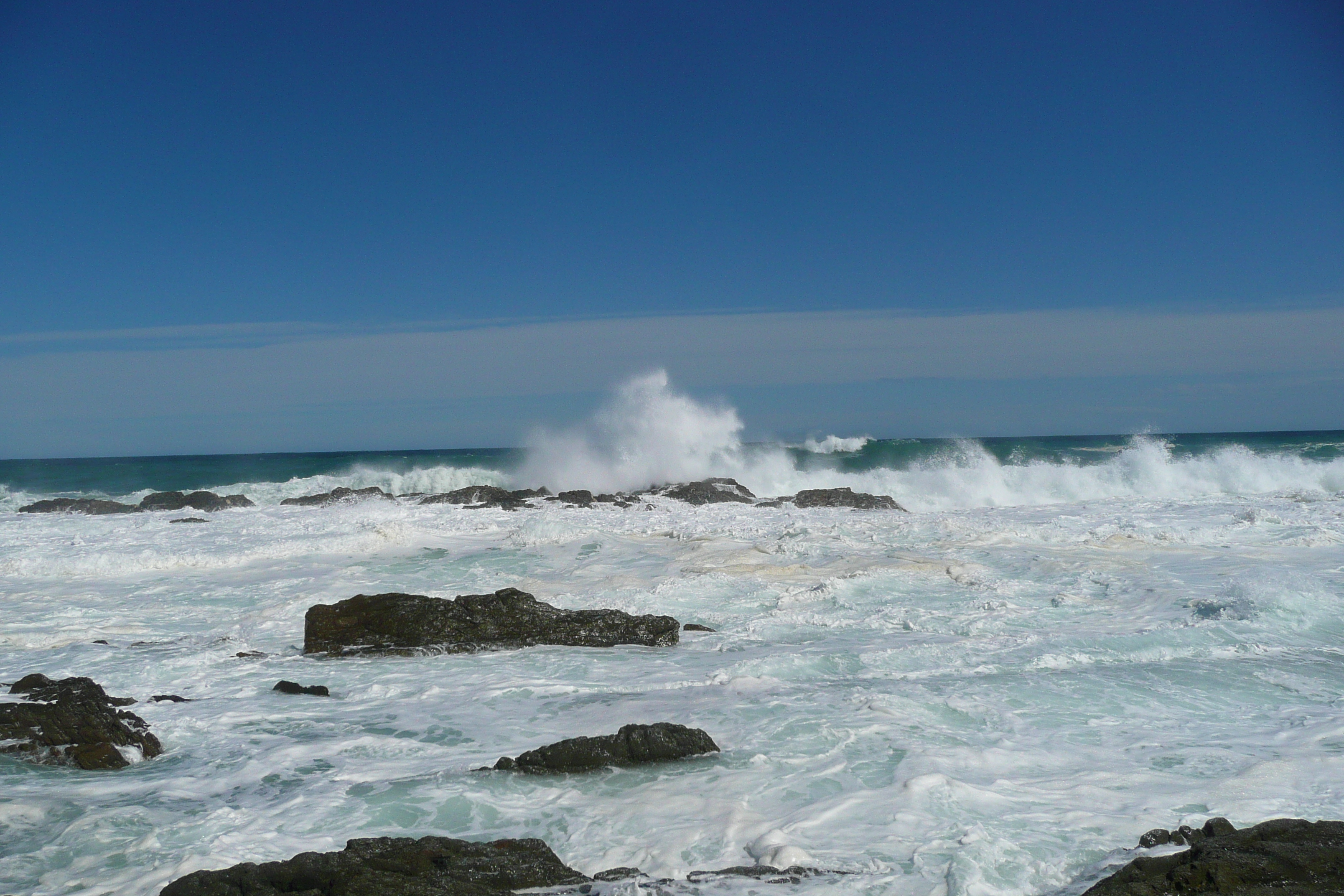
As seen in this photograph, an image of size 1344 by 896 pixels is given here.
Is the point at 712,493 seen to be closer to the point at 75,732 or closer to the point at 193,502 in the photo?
the point at 193,502

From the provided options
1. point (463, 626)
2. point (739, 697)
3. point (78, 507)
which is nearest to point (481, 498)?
point (78, 507)

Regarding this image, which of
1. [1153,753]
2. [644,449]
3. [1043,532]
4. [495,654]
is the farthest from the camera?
[644,449]

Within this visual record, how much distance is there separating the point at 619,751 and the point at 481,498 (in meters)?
19.3

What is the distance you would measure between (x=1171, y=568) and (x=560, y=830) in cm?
1150

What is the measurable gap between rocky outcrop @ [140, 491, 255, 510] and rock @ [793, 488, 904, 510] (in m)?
16.7

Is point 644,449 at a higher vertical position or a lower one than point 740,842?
higher

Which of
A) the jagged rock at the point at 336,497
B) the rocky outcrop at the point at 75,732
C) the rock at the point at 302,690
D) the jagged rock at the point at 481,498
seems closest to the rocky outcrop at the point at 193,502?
the jagged rock at the point at 336,497

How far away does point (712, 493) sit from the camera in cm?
2525

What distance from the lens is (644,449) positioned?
3159cm

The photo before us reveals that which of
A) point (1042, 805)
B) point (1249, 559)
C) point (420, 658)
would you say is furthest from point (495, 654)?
point (1249, 559)

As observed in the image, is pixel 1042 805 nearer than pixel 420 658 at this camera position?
Yes

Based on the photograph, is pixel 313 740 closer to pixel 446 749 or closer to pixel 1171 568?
pixel 446 749

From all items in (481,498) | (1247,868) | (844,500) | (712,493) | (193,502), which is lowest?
(1247,868)

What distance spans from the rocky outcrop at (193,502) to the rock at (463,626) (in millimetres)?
17441
